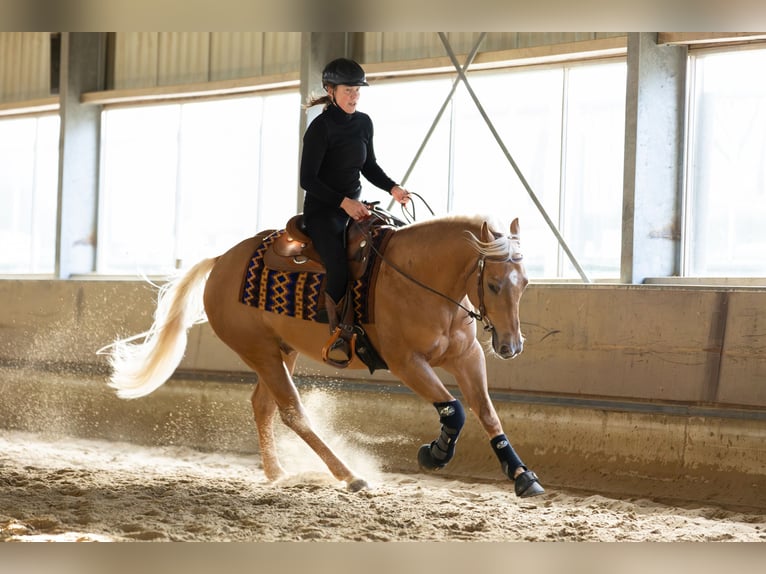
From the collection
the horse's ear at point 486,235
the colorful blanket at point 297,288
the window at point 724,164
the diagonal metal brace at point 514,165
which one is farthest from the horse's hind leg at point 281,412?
the window at point 724,164

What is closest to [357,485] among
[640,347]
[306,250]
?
[306,250]

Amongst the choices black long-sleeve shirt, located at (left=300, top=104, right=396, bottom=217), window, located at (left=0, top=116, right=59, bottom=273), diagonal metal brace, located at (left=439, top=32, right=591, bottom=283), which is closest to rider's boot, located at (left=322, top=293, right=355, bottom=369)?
black long-sleeve shirt, located at (left=300, top=104, right=396, bottom=217)

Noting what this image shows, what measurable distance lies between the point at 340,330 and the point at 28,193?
33.5 feet

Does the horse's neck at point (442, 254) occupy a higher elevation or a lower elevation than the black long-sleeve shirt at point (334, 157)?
lower

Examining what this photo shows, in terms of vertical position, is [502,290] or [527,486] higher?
[502,290]

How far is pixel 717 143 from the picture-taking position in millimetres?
8719

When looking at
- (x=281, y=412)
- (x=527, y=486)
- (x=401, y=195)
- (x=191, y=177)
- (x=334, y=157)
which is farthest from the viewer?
(x=191, y=177)

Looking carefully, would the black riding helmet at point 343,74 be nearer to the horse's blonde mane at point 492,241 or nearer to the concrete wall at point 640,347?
the horse's blonde mane at point 492,241

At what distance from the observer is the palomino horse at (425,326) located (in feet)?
16.2

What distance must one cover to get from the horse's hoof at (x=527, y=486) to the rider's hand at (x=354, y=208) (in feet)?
5.68

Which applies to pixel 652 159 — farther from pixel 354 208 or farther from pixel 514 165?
pixel 354 208

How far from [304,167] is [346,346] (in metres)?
1.07

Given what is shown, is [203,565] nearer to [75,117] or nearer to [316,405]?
[316,405]

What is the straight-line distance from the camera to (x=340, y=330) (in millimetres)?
5578
